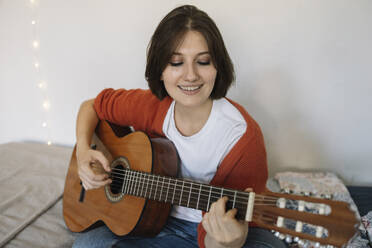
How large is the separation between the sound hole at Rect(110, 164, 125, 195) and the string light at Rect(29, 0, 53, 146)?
3.39 feet

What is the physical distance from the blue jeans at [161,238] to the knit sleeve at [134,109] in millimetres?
359

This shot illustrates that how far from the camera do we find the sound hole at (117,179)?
3.14 feet

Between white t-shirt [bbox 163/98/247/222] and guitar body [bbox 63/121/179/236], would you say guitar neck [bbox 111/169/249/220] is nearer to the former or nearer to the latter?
guitar body [bbox 63/121/179/236]

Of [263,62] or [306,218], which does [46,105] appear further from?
[306,218]

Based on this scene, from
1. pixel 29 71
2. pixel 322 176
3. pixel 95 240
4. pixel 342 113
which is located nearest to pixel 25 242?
pixel 95 240

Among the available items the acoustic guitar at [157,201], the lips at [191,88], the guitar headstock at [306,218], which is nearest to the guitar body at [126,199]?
the acoustic guitar at [157,201]

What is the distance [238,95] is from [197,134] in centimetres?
59

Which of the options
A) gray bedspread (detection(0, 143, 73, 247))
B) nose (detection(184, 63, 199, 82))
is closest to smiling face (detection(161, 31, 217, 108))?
nose (detection(184, 63, 199, 82))

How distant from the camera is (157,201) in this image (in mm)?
874

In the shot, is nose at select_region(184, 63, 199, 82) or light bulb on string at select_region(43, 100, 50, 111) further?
light bulb on string at select_region(43, 100, 50, 111)

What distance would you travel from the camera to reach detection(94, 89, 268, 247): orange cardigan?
0.83m

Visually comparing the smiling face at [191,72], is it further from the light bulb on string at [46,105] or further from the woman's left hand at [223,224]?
the light bulb on string at [46,105]

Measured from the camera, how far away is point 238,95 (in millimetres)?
1437

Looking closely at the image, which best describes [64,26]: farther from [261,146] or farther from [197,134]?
[261,146]
